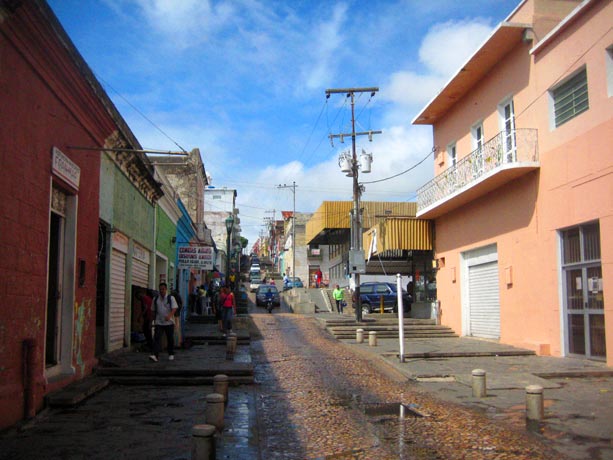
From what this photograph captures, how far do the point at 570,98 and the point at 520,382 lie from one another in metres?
7.16

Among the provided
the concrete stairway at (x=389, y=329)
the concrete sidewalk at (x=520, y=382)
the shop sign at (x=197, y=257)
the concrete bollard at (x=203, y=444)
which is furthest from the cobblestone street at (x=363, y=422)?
the concrete stairway at (x=389, y=329)

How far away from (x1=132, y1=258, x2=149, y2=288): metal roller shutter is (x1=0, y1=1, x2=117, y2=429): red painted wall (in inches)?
235

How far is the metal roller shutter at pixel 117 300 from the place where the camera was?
41.8 feet

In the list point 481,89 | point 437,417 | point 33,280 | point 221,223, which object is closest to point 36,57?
point 33,280

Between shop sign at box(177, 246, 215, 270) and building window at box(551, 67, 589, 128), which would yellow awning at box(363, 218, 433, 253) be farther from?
building window at box(551, 67, 589, 128)

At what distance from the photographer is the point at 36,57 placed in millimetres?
7453

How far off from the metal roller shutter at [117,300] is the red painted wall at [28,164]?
131 inches

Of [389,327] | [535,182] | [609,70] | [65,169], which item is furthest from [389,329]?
[65,169]

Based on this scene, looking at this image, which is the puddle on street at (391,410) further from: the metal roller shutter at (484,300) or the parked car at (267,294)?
the parked car at (267,294)

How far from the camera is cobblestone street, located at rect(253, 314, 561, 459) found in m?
6.14

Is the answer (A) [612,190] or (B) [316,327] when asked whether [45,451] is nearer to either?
(A) [612,190]

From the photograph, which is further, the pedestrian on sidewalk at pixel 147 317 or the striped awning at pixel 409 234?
the striped awning at pixel 409 234

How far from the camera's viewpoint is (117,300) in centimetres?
1336

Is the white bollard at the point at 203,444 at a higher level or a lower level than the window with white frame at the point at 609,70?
lower
